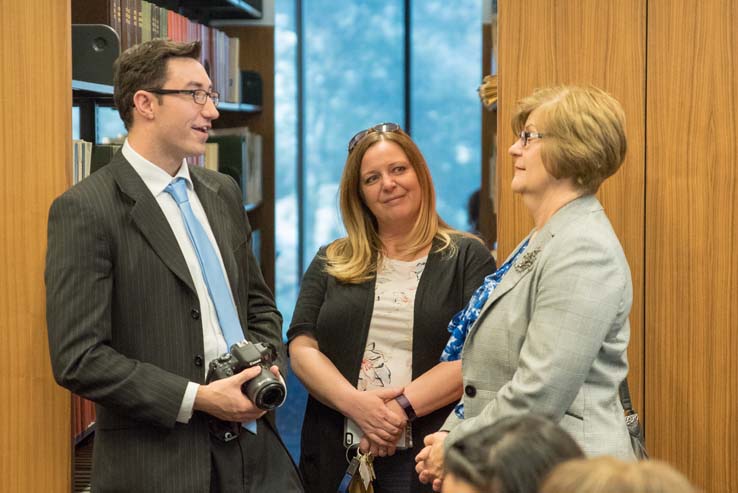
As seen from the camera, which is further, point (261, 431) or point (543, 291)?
point (261, 431)

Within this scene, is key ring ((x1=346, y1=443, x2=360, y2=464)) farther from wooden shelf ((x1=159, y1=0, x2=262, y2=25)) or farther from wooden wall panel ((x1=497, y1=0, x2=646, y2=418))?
wooden shelf ((x1=159, y1=0, x2=262, y2=25))

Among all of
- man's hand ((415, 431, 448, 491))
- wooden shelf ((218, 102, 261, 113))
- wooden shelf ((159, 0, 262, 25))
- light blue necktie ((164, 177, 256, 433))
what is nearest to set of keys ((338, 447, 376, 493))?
man's hand ((415, 431, 448, 491))

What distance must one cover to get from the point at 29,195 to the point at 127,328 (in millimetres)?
539

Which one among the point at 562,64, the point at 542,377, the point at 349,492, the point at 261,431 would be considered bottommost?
the point at 349,492

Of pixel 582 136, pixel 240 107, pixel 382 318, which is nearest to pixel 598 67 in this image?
pixel 582 136

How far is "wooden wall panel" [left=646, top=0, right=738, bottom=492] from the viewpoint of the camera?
2.44m

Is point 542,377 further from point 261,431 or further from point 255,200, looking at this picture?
point 255,200

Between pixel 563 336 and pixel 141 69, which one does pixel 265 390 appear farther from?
pixel 141 69

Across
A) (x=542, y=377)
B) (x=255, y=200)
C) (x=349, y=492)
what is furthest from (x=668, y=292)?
(x=255, y=200)

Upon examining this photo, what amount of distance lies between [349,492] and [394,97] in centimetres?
576

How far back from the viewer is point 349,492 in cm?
253

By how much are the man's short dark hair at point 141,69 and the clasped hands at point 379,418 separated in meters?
0.92

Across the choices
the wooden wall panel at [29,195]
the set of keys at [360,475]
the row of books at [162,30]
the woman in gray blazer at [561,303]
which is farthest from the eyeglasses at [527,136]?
the row of books at [162,30]

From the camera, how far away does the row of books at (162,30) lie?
3.08m
